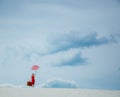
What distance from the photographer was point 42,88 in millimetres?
15812

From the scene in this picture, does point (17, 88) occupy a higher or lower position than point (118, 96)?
higher

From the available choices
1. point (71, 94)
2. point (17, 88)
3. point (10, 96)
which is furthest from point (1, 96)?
point (71, 94)

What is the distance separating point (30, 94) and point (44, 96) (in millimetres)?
903

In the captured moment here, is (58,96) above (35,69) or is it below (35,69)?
below

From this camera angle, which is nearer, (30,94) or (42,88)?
(30,94)

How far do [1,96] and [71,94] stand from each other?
12.4ft

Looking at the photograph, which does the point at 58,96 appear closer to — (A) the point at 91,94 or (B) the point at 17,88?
(A) the point at 91,94

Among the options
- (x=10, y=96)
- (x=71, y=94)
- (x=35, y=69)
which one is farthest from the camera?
(x=35, y=69)

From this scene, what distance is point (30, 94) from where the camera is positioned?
13.2 m

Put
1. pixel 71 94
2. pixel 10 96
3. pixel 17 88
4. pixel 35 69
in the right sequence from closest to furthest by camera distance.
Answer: pixel 10 96 → pixel 71 94 → pixel 17 88 → pixel 35 69

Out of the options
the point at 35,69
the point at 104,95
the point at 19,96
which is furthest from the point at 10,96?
the point at 35,69

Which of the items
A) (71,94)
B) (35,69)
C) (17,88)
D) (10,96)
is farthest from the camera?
(35,69)

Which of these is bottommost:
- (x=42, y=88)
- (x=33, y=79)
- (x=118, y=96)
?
(x=118, y=96)

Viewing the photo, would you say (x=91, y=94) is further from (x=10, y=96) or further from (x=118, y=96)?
(x=10, y=96)
